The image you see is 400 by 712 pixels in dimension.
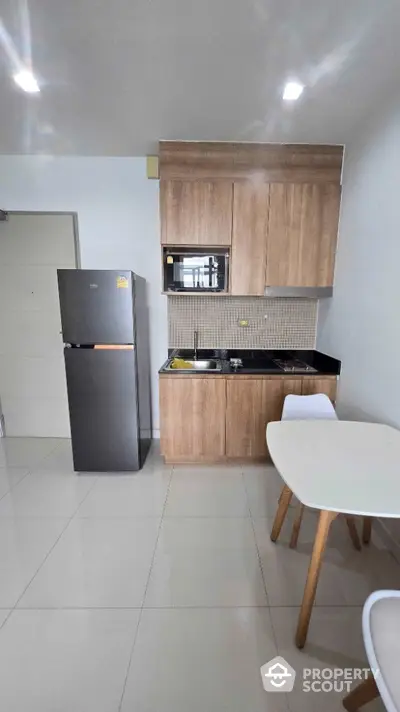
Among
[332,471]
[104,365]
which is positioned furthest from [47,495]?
[332,471]

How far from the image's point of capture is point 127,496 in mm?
2283

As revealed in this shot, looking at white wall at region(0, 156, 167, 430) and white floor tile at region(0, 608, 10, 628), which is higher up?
white wall at region(0, 156, 167, 430)

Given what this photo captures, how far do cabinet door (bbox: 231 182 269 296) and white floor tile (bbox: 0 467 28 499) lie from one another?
2363 millimetres

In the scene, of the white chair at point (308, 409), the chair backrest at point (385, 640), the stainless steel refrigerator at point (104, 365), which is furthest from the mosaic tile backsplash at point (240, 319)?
the chair backrest at point (385, 640)

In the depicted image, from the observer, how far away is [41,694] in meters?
1.13

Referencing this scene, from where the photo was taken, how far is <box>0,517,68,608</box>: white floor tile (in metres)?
1.55

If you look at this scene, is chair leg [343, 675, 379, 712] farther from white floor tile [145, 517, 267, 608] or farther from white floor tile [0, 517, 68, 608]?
white floor tile [0, 517, 68, 608]

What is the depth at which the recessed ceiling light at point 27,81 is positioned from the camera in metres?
1.77

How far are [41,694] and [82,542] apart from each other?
73cm

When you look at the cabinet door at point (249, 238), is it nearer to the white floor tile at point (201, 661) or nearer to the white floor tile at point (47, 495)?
the white floor tile at point (47, 495)

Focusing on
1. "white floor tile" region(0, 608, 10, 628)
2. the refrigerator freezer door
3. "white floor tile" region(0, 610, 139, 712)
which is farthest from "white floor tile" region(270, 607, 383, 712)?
the refrigerator freezer door

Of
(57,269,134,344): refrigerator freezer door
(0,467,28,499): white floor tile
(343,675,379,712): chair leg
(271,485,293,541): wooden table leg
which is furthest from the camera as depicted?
(0,467,28,499): white floor tile

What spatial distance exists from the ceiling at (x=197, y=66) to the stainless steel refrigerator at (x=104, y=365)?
1.10 m

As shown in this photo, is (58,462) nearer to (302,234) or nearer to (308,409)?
(308,409)
